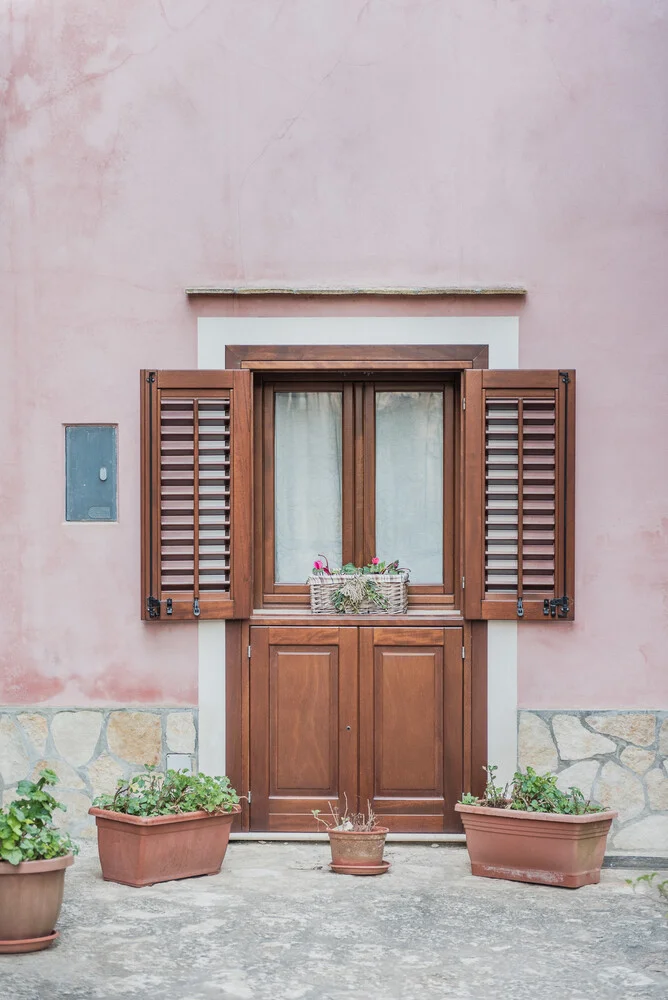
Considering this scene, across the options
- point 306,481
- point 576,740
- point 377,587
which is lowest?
point 576,740

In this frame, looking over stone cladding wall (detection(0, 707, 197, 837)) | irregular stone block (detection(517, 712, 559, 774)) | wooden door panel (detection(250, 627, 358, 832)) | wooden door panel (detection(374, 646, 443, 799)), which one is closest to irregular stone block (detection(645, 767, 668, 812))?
irregular stone block (detection(517, 712, 559, 774))

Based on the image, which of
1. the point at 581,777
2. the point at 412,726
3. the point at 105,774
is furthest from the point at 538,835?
the point at 105,774

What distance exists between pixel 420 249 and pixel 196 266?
126cm

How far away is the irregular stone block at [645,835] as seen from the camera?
6801 mm

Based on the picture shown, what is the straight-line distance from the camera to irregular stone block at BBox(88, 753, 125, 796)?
6.88 metres

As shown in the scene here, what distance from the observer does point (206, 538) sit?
6.93 m

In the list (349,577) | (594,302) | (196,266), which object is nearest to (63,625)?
(349,577)

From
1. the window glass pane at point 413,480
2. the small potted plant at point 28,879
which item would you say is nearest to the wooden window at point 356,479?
the window glass pane at point 413,480

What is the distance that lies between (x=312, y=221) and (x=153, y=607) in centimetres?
232

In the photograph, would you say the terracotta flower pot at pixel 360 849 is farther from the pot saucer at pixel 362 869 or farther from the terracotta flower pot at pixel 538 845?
the terracotta flower pot at pixel 538 845

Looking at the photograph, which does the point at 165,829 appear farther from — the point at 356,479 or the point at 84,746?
the point at 356,479

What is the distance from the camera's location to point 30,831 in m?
5.12

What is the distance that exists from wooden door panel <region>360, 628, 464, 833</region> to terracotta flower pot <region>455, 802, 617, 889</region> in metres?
0.66

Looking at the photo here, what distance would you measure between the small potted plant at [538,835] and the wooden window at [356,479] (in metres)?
1.34
